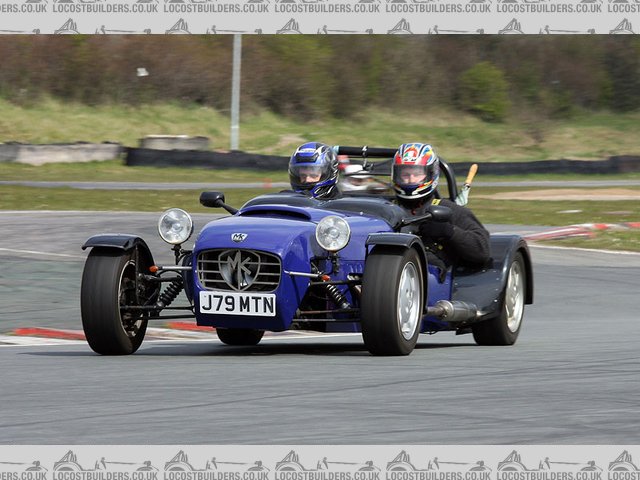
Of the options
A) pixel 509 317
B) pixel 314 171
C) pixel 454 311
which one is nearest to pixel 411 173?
pixel 314 171

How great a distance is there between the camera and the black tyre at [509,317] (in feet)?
34.6

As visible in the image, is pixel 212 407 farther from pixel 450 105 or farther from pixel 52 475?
pixel 450 105

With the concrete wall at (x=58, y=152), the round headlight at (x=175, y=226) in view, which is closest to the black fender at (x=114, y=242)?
the round headlight at (x=175, y=226)

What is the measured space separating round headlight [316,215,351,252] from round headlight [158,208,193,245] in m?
1.18

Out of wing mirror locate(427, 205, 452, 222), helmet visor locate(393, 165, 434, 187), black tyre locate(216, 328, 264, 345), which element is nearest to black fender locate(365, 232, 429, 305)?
wing mirror locate(427, 205, 452, 222)

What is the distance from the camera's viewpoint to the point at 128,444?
5.27 metres

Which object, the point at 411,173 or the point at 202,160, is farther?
the point at 202,160

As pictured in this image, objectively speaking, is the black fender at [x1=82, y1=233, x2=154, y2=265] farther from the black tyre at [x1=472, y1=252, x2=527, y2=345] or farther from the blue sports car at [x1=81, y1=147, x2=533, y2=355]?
the black tyre at [x1=472, y1=252, x2=527, y2=345]

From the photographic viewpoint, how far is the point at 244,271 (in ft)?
29.4

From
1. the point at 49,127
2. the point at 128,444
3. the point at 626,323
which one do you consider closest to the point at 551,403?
the point at 128,444

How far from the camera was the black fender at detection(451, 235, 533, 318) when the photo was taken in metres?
10.3

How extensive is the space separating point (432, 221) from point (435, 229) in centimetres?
8

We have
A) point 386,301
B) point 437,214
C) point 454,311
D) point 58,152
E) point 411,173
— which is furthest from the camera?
point 58,152

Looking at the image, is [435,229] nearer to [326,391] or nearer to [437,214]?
[437,214]
